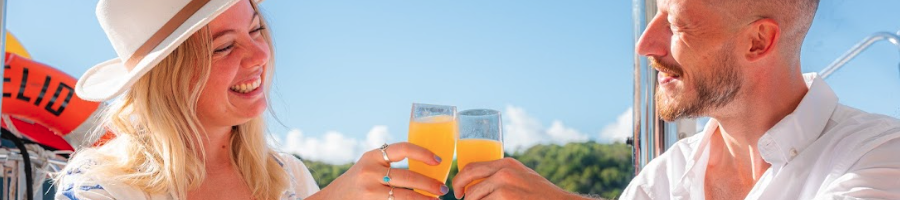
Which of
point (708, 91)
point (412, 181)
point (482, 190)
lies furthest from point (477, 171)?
point (708, 91)

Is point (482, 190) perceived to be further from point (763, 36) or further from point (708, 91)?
point (763, 36)

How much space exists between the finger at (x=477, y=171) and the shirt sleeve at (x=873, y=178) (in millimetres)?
745

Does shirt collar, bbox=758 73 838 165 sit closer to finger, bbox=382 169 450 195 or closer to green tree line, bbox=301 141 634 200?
finger, bbox=382 169 450 195

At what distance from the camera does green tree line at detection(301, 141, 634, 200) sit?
82.9 feet

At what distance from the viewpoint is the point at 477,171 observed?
2.04 metres

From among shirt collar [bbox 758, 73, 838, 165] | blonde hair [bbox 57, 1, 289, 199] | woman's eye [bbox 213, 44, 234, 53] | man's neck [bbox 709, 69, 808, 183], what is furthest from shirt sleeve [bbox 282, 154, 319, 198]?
shirt collar [bbox 758, 73, 838, 165]

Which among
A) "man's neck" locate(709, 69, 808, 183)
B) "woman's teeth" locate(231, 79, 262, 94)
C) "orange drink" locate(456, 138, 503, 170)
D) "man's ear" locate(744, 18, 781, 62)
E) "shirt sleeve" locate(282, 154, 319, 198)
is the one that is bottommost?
"shirt sleeve" locate(282, 154, 319, 198)

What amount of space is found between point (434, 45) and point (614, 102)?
615 cm

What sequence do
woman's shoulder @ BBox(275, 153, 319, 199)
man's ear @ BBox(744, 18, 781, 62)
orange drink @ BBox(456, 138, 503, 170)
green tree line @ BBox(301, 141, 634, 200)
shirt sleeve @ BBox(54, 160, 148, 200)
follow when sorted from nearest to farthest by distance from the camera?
orange drink @ BBox(456, 138, 503, 170)
shirt sleeve @ BBox(54, 160, 148, 200)
man's ear @ BBox(744, 18, 781, 62)
woman's shoulder @ BBox(275, 153, 319, 199)
green tree line @ BBox(301, 141, 634, 200)

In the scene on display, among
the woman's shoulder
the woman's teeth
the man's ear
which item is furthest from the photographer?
the woman's shoulder

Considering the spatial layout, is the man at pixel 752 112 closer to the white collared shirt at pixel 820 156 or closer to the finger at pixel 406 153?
the white collared shirt at pixel 820 156

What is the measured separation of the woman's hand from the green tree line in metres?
22.8

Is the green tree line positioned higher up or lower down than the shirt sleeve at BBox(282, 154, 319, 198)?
lower down

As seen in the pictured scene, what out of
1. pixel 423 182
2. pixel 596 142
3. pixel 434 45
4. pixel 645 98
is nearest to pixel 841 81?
pixel 645 98
